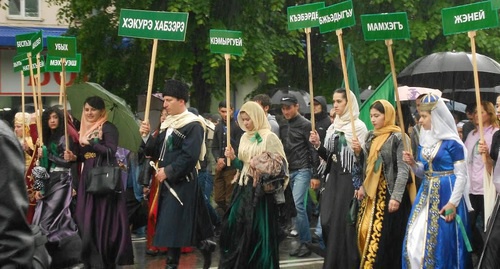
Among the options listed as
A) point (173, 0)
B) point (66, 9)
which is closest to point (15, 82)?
point (66, 9)

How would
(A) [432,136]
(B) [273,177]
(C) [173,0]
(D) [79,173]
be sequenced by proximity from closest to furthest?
(A) [432,136] → (B) [273,177] → (D) [79,173] → (C) [173,0]

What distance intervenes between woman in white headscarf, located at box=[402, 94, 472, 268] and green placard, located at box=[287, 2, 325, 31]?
2680 millimetres

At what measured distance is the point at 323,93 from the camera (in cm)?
2448

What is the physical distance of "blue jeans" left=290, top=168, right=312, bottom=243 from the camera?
12227 mm

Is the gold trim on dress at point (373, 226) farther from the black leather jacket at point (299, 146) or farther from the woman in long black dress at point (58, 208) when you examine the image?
the black leather jacket at point (299, 146)

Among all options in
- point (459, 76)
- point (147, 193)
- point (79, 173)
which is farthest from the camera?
point (459, 76)

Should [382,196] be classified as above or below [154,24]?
below

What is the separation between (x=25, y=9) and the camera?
27234mm

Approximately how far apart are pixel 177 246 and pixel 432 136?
2612 mm

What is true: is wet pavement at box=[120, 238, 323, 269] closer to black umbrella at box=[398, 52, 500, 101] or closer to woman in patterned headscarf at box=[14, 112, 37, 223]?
woman in patterned headscarf at box=[14, 112, 37, 223]

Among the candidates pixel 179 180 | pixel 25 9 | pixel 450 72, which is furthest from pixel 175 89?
pixel 25 9

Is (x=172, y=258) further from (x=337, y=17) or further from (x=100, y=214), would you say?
(x=337, y=17)

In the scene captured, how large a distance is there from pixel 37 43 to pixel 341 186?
384 cm

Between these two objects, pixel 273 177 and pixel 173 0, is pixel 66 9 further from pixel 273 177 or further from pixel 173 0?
pixel 273 177
